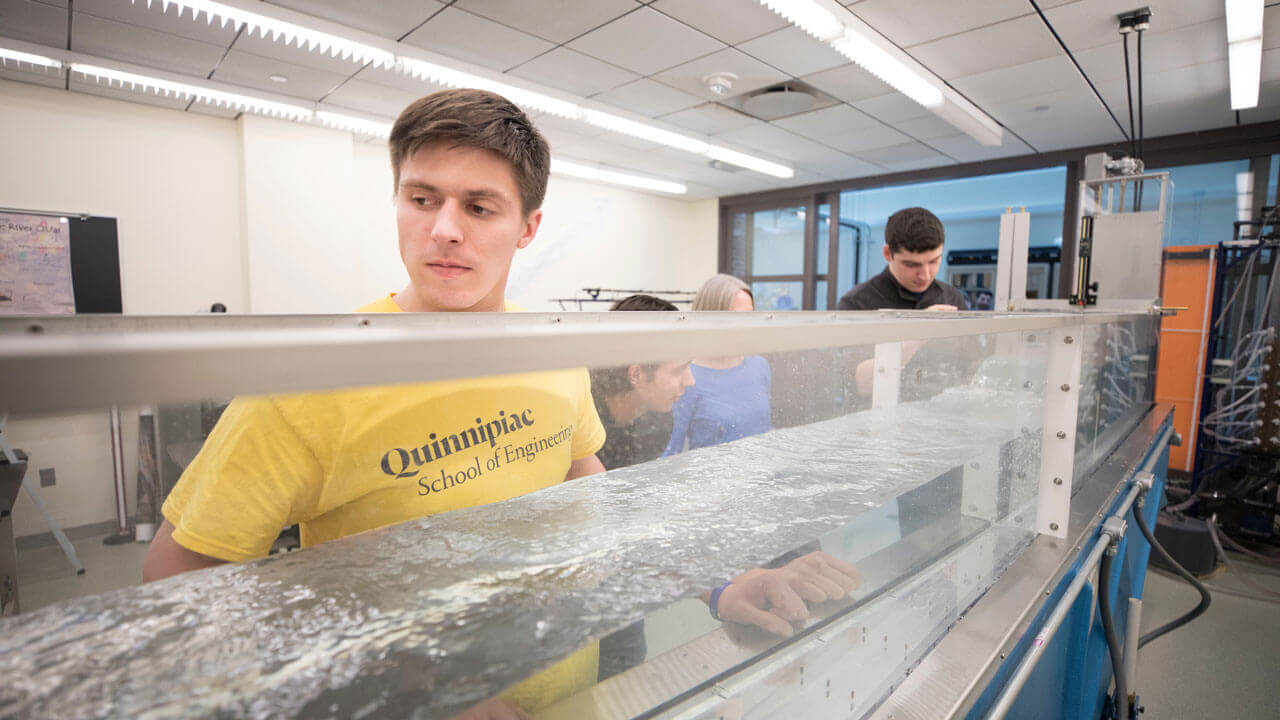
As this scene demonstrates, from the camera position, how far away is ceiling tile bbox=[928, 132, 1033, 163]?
5172 millimetres

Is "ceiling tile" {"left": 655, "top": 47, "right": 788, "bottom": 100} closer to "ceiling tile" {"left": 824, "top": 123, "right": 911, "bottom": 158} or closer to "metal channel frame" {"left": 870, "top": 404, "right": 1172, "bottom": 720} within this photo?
"ceiling tile" {"left": 824, "top": 123, "right": 911, "bottom": 158}

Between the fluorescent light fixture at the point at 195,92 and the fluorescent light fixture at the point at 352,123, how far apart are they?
0.39 ft

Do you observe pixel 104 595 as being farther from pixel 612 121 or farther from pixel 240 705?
pixel 612 121

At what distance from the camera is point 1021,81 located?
3840mm

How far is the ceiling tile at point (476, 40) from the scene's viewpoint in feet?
10.3

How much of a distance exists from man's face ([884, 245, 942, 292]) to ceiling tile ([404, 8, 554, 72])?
2.36m

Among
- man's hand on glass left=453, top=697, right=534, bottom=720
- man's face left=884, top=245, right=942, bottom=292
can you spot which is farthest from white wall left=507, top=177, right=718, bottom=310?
man's hand on glass left=453, top=697, right=534, bottom=720

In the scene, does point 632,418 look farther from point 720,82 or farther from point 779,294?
point 779,294

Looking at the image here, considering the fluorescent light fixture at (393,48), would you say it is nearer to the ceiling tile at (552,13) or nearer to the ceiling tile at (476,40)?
the ceiling tile at (476,40)

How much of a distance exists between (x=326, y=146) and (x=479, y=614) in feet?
17.6

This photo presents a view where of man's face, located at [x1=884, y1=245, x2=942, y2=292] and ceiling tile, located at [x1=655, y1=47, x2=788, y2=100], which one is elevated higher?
ceiling tile, located at [x1=655, y1=47, x2=788, y2=100]

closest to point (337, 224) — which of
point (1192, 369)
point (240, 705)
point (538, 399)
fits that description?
point (538, 399)

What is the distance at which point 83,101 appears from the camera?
4062 millimetres

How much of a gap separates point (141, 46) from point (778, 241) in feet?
21.1
